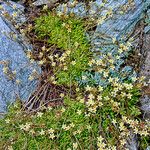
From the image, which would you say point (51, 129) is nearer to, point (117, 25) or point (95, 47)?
point (95, 47)

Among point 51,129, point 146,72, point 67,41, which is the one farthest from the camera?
point 67,41

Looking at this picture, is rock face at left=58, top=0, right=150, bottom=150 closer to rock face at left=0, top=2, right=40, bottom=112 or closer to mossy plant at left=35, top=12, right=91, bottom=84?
mossy plant at left=35, top=12, right=91, bottom=84

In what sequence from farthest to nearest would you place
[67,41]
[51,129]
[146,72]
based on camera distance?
[67,41] < [146,72] < [51,129]

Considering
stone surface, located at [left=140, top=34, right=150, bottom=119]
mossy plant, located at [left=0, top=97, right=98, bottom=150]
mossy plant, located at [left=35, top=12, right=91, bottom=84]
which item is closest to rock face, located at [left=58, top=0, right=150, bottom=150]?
stone surface, located at [left=140, top=34, right=150, bottom=119]

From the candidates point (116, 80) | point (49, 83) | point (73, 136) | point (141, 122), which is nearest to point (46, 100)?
point (49, 83)

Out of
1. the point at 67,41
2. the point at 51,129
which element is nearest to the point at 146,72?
the point at 67,41

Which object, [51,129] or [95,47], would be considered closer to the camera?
[51,129]

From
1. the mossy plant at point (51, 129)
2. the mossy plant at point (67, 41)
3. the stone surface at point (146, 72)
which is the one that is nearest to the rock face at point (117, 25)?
the stone surface at point (146, 72)
